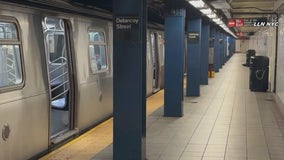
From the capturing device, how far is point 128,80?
5.96 metres

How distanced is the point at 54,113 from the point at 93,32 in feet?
6.23

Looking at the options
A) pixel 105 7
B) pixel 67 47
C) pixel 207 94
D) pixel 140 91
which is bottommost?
pixel 207 94

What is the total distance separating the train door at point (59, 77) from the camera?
7730 mm

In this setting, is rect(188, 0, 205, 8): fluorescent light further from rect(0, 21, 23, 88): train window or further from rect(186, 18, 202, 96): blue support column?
rect(0, 21, 23, 88): train window

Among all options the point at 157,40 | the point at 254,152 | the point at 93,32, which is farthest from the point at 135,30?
the point at 157,40

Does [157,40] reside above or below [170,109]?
above

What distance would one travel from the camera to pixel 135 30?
5797 mm

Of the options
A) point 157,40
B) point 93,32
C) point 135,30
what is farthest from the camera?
point 157,40

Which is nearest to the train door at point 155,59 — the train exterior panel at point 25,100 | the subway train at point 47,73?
the subway train at point 47,73

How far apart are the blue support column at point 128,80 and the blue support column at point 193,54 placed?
706cm

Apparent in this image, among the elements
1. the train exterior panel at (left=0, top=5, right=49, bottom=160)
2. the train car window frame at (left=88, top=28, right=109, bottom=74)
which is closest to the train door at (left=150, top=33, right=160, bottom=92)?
the train car window frame at (left=88, top=28, right=109, bottom=74)

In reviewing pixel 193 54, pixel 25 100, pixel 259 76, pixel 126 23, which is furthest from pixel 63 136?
pixel 259 76

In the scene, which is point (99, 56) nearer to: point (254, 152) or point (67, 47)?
point (67, 47)

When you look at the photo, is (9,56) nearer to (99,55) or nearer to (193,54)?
(99,55)
